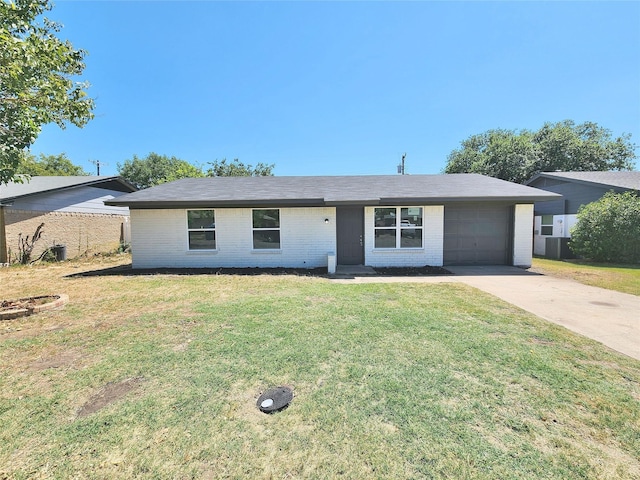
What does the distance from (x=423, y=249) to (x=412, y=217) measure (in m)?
1.30

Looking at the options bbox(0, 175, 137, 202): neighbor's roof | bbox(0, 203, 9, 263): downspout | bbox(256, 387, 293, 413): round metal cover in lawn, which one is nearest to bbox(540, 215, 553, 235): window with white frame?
bbox(256, 387, 293, 413): round metal cover in lawn

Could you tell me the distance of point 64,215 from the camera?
14.0 m

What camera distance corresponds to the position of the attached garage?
444 inches

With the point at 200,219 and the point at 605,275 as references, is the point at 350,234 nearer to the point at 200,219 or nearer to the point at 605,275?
the point at 200,219

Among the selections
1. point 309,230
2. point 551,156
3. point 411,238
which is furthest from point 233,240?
point 551,156

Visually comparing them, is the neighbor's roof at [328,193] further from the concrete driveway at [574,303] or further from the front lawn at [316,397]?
the front lawn at [316,397]

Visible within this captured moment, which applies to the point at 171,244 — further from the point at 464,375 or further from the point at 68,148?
the point at 68,148

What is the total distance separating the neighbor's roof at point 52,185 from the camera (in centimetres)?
1241

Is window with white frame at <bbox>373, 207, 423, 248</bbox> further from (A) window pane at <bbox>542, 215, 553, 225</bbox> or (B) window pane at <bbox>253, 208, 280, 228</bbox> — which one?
(A) window pane at <bbox>542, 215, 553, 225</bbox>

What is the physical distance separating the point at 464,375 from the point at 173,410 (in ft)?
10.3

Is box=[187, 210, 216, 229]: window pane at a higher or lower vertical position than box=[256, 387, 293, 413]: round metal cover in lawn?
higher

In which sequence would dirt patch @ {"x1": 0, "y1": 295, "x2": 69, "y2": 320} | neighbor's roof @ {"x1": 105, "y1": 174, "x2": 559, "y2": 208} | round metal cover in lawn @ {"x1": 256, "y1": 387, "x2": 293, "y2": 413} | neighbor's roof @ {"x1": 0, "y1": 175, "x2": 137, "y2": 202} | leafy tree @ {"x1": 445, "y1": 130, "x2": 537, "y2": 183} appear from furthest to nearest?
1. leafy tree @ {"x1": 445, "y1": 130, "x2": 537, "y2": 183}
2. neighbor's roof @ {"x1": 0, "y1": 175, "x2": 137, "y2": 202}
3. neighbor's roof @ {"x1": 105, "y1": 174, "x2": 559, "y2": 208}
4. dirt patch @ {"x1": 0, "y1": 295, "x2": 69, "y2": 320}
5. round metal cover in lawn @ {"x1": 256, "y1": 387, "x2": 293, "y2": 413}

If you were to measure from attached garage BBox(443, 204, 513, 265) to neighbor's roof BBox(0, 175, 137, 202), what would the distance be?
16848mm

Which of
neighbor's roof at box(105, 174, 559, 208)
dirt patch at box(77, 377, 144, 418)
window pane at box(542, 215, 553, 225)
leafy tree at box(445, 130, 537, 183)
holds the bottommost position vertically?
dirt patch at box(77, 377, 144, 418)
